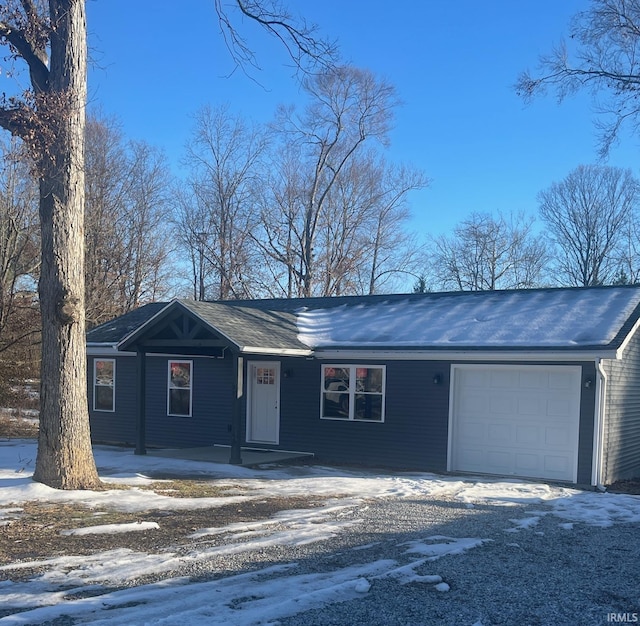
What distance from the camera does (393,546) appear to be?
7.24m

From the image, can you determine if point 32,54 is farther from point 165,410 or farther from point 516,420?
point 516,420

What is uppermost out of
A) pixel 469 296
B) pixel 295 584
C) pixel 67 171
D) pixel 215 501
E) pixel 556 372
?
pixel 67 171

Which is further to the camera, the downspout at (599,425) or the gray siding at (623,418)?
the gray siding at (623,418)

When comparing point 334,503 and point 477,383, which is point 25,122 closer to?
point 334,503

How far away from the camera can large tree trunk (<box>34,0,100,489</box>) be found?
33.3 feet

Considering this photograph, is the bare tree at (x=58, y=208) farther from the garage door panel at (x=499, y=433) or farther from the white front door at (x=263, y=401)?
the garage door panel at (x=499, y=433)

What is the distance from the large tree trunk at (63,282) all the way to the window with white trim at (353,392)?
6184 mm

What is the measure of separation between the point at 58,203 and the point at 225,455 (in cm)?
740

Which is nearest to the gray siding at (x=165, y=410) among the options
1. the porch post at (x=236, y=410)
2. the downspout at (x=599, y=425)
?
the porch post at (x=236, y=410)

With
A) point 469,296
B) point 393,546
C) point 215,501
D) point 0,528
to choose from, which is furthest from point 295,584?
point 469,296

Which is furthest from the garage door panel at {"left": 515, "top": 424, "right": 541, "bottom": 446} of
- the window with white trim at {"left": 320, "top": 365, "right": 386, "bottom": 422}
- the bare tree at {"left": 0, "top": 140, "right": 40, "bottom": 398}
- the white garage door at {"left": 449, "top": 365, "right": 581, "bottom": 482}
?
the bare tree at {"left": 0, "top": 140, "right": 40, "bottom": 398}

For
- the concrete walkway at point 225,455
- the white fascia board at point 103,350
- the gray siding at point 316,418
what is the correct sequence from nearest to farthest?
the gray siding at point 316,418 < the concrete walkway at point 225,455 < the white fascia board at point 103,350

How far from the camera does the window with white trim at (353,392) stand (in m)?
15.0

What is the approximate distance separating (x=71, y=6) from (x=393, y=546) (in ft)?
28.2
